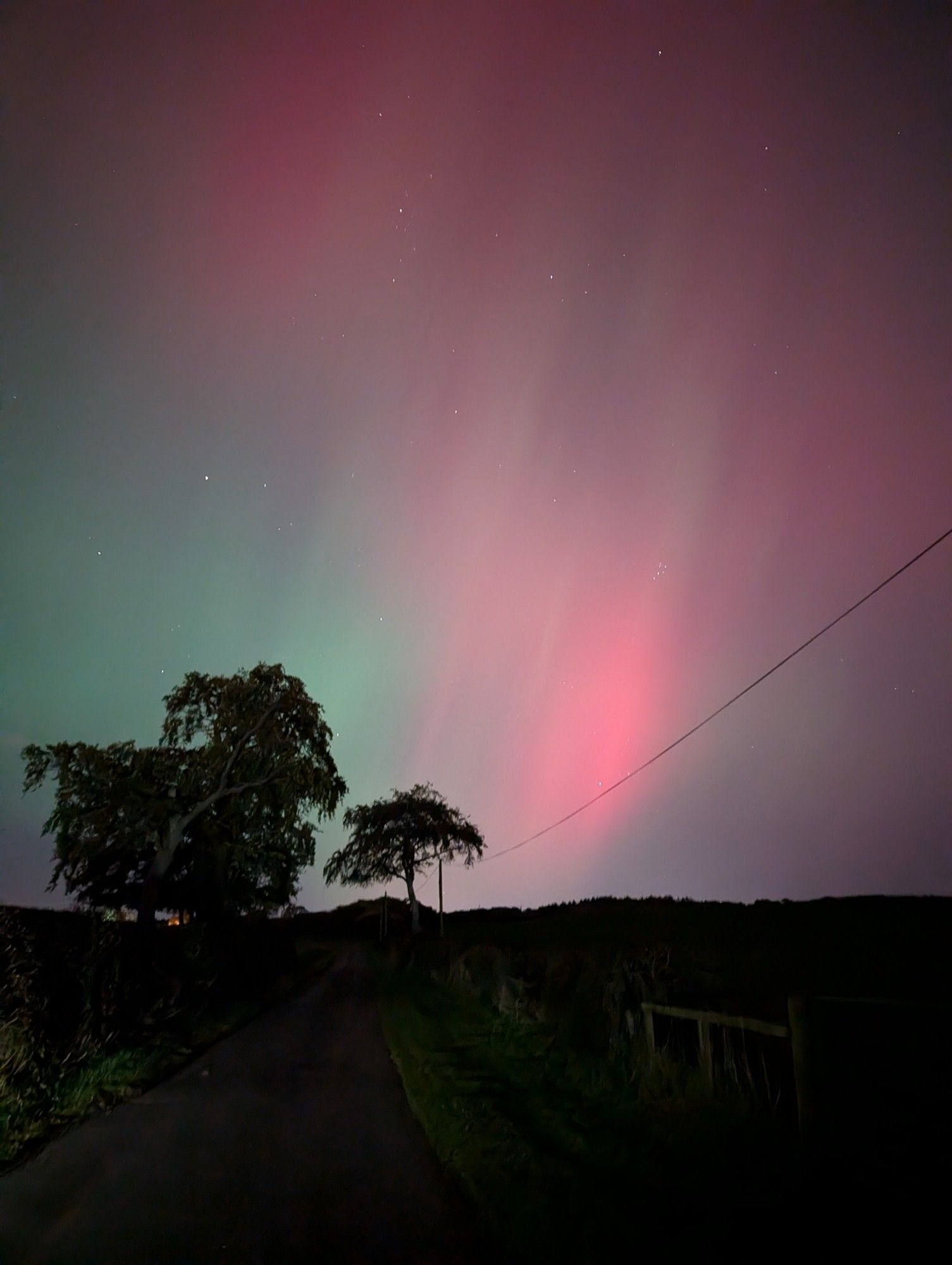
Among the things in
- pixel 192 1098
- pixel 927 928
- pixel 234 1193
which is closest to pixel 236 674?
pixel 192 1098

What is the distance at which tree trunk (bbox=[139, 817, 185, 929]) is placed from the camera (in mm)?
26156

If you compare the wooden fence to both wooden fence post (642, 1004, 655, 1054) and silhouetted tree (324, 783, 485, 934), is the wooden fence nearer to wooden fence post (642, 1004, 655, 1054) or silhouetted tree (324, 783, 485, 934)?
wooden fence post (642, 1004, 655, 1054)

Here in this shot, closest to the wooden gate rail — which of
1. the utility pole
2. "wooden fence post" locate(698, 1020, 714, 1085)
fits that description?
"wooden fence post" locate(698, 1020, 714, 1085)

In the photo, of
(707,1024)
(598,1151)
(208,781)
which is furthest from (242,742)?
(598,1151)

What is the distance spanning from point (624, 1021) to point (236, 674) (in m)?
21.9

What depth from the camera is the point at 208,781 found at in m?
27.8

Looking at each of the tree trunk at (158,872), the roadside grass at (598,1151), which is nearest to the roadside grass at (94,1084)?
the roadside grass at (598,1151)

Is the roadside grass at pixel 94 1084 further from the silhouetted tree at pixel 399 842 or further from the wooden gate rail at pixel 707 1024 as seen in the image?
the silhouetted tree at pixel 399 842

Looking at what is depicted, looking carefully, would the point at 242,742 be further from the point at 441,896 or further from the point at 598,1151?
the point at 441,896

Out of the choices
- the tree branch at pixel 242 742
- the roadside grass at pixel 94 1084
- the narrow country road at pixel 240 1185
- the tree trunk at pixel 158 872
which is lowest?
the narrow country road at pixel 240 1185

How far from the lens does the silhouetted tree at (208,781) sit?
27453mm

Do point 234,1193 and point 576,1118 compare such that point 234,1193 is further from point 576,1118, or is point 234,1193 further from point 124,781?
point 124,781

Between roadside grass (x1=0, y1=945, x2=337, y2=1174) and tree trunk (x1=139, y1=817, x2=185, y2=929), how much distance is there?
11.0 meters

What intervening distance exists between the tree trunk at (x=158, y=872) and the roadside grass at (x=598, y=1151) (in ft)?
61.6
